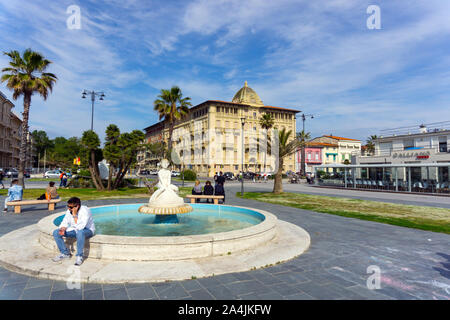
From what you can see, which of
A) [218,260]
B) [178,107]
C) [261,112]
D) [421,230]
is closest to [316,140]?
[261,112]

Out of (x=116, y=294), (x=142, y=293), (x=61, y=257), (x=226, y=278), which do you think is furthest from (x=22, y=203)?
(x=226, y=278)

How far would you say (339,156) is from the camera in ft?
236

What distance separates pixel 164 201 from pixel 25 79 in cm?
2054

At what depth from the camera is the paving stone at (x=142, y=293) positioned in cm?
352

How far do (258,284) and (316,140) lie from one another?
76925mm

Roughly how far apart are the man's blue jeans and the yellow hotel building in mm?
51094

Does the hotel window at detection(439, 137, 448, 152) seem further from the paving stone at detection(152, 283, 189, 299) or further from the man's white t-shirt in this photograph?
the man's white t-shirt

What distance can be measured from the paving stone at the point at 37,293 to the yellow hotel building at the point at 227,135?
5233 cm

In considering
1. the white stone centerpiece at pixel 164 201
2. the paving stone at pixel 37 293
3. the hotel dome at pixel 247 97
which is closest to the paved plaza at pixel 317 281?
the paving stone at pixel 37 293

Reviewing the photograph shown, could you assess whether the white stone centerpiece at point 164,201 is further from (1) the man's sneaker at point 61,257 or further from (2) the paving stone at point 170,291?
(2) the paving stone at point 170,291

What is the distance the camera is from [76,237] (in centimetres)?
485

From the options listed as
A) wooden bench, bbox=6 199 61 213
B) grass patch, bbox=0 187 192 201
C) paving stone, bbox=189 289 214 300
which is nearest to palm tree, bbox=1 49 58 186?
grass patch, bbox=0 187 192 201

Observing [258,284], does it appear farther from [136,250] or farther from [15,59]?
[15,59]
